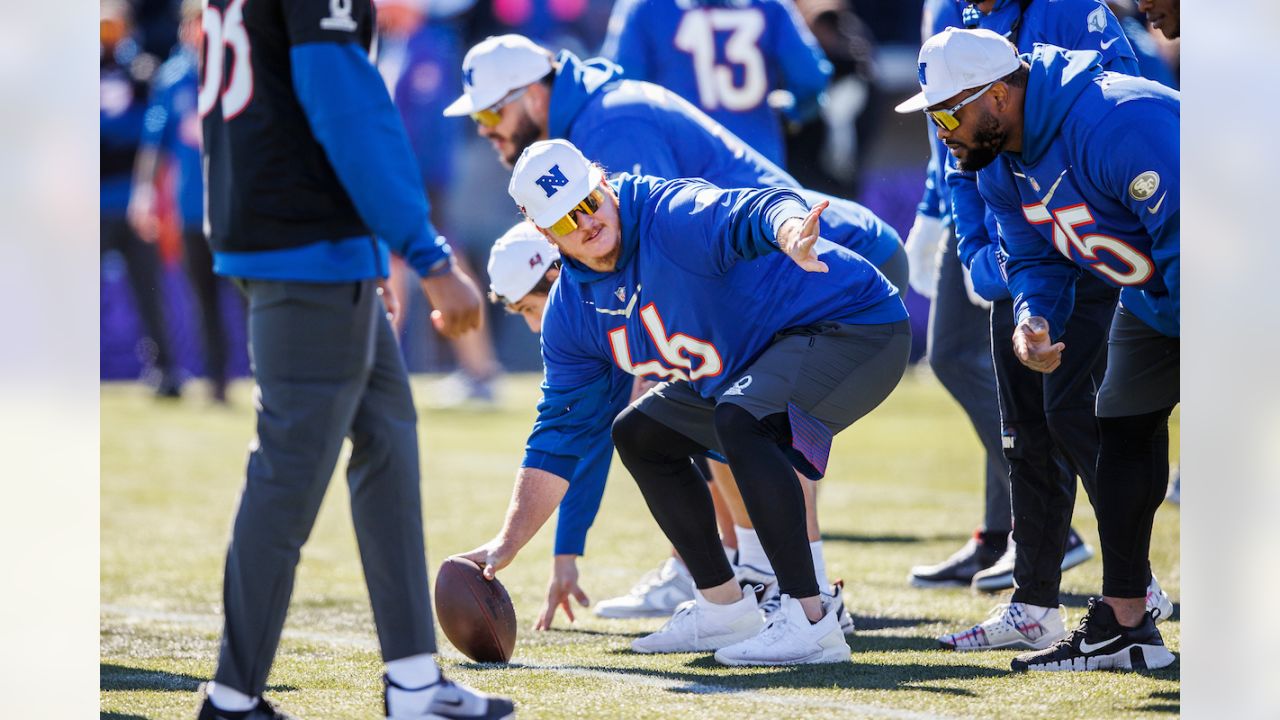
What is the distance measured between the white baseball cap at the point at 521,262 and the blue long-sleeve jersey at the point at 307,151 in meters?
1.21

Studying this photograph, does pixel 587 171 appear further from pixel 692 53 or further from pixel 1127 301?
pixel 692 53

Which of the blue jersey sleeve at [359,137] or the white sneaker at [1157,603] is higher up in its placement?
the blue jersey sleeve at [359,137]

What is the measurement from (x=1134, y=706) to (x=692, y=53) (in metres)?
3.76

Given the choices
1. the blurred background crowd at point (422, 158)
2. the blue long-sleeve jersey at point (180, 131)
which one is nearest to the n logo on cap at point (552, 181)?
the blurred background crowd at point (422, 158)


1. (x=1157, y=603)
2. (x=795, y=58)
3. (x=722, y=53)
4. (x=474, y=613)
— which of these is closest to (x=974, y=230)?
(x=1157, y=603)

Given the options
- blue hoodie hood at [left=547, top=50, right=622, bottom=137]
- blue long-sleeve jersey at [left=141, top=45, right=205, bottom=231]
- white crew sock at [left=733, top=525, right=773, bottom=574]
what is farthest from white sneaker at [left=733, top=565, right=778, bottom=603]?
blue long-sleeve jersey at [left=141, top=45, right=205, bottom=231]

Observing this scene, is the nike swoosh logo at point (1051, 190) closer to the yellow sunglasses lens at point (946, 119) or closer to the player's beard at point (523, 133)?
the yellow sunglasses lens at point (946, 119)

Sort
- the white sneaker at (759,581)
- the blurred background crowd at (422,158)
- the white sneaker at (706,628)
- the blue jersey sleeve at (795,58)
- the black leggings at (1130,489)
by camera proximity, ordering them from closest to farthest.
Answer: the black leggings at (1130,489) → the white sneaker at (706,628) → the white sneaker at (759,581) → the blue jersey sleeve at (795,58) → the blurred background crowd at (422,158)

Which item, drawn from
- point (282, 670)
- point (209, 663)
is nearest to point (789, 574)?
point (282, 670)

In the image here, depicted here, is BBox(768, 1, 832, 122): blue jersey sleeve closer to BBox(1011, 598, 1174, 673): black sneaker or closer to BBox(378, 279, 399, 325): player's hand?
BBox(378, 279, 399, 325): player's hand

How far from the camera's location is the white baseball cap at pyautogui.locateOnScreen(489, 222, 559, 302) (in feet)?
15.0

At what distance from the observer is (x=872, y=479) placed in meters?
8.46

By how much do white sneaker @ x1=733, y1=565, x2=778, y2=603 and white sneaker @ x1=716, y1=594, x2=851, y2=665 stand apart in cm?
65

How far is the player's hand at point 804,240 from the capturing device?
3533mm
